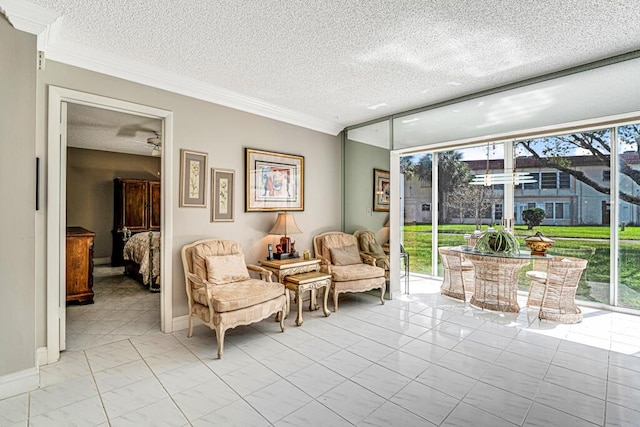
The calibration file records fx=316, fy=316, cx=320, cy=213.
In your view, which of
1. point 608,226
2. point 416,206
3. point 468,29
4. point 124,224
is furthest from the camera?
point 124,224

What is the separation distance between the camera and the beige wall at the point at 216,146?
279 cm

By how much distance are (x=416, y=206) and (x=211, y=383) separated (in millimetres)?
4367

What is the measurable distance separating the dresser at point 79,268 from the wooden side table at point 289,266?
239cm

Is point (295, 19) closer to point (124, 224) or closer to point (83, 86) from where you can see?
point (83, 86)

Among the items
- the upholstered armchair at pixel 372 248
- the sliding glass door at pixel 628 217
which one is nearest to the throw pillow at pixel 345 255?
the upholstered armchair at pixel 372 248

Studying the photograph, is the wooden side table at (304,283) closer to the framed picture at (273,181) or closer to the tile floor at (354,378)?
the tile floor at (354,378)

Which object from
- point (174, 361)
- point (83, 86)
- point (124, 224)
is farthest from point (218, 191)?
point (124, 224)

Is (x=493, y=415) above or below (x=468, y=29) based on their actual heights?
below

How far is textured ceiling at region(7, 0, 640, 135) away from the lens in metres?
2.20

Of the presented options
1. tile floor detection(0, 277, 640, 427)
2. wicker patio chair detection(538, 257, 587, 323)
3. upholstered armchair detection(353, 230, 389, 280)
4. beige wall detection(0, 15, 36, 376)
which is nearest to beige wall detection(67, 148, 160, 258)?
tile floor detection(0, 277, 640, 427)

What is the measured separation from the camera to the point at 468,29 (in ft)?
8.00

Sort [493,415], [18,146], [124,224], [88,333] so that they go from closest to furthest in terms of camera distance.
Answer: [493,415], [18,146], [88,333], [124,224]

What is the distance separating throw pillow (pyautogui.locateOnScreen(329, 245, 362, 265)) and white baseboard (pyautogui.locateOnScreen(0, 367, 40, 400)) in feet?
10.4

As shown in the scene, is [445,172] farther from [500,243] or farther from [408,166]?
[500,243]
